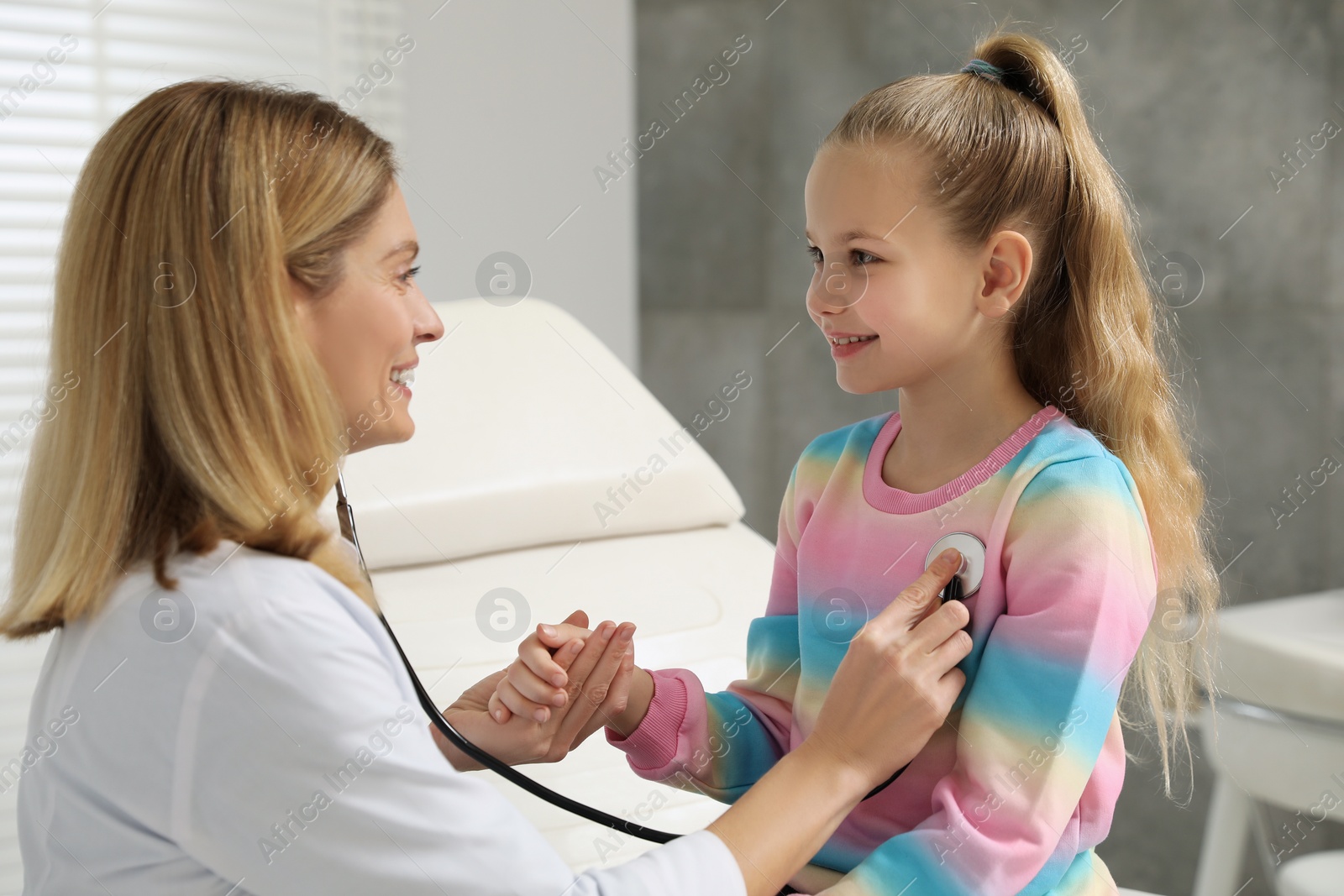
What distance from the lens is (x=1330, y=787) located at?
1.44 meters

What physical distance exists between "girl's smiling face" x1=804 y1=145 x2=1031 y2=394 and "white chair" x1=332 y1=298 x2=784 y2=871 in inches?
24.0

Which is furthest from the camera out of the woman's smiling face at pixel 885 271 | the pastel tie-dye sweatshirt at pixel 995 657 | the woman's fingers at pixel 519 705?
the woman's fingers at pixel 519 705

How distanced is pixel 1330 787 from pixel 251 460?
1.35m

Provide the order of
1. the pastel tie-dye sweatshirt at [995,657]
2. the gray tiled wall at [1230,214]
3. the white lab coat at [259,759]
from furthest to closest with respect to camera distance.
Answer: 1. the gray tiled wall at [1230,214]
2. the pastel tie-dye sweatshirt at [995,657]
3. the white lab coat at [259,759]

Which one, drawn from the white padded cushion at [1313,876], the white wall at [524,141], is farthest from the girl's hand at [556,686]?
the white wall at [524,141]

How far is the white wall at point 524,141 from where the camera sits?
2.42 m

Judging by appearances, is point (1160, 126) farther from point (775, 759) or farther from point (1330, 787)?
point (775, 759)

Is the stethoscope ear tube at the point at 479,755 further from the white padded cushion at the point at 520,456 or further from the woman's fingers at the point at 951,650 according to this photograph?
the white padded cushion at the point at 520,456

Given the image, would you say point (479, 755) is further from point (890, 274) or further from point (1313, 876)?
point (1313, 876)

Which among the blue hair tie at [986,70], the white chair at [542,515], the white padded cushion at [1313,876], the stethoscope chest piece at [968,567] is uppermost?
the blue hair tie at [986,70]

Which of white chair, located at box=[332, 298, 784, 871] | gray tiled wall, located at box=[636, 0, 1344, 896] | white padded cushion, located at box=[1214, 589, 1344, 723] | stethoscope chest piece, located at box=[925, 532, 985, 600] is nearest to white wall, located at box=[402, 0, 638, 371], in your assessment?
gray tiled wall, located at box=[636, 0, 1344, 896]

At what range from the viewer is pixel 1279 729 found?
1.49m

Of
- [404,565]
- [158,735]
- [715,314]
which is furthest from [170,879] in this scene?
[715,314]

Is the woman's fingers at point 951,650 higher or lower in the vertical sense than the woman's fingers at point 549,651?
higher
